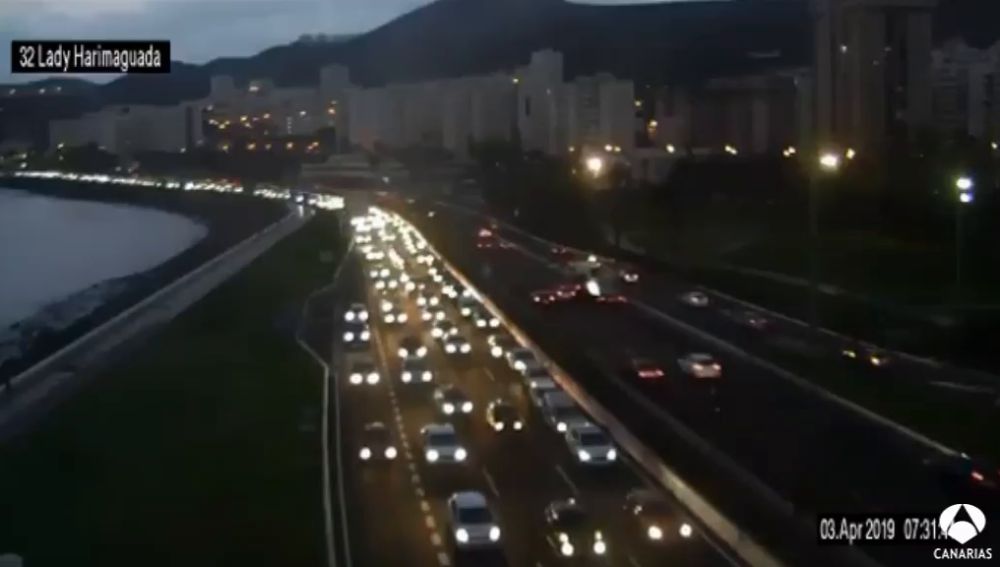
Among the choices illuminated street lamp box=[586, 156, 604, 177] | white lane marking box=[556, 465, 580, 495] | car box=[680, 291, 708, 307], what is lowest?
white lane marking box=[556, 465, 580, 495]

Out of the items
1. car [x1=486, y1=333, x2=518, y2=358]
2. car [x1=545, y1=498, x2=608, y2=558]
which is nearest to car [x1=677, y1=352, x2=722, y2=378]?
car [x1=486, y1=333, x2=518, y2=358]

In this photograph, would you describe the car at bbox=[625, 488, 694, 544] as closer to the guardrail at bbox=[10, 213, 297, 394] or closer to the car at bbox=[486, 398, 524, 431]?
the car at bbox=[486, 398, 524, 431]

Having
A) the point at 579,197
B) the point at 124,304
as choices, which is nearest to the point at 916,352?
the point at 124,304

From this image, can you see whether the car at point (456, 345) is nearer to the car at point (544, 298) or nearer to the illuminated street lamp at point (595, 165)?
the car at point (544, 298)

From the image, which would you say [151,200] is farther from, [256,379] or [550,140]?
[256,379]

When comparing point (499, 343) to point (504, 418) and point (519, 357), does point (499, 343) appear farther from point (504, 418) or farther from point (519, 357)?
point (504, 418)

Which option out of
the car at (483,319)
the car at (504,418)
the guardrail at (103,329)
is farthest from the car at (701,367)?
the guardrail at (103,329)
